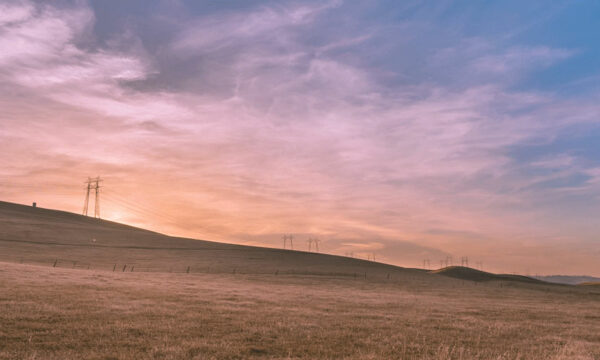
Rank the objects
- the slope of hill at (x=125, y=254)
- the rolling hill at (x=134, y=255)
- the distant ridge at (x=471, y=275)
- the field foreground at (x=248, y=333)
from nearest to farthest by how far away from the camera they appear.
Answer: the field foreground at (x=248, y=333)
the rolling hill at (x=134, y=255)
the slope of hill at (x=125, y=254)
the distant ridge at (x=471, y=275)

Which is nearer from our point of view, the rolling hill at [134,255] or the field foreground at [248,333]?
the field foreground at [248,333]

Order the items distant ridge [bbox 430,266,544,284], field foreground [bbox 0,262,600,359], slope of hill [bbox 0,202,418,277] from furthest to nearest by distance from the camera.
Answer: distant ridge [bbox 430,266,544,284] → slope of hill [bbox 0,202,418,277] → field foreground [bbox 0,262,600,359]

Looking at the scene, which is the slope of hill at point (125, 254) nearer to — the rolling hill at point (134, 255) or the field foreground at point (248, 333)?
the rolling hill at point (134, 255)

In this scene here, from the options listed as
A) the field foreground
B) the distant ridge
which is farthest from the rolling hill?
the field foreground

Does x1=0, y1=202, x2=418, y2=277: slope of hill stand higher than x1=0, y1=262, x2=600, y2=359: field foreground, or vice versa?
x1=0, y1=202, x2=418, y2=277: slope of hill

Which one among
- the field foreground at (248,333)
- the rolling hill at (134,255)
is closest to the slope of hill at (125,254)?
the rolling hill at (134,255)

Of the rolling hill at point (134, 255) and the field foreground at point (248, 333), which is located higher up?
the rolling hill at point (134, 255)

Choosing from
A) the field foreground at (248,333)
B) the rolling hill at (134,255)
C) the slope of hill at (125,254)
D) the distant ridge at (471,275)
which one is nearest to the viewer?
the field foreground at (248,333)

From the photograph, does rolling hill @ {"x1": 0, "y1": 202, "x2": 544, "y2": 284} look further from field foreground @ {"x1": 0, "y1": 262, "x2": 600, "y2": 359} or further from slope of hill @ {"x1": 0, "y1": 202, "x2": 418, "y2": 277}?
field foreground @ {"x1": 0, "y1": 262, "x2": 600, "y2": 359}

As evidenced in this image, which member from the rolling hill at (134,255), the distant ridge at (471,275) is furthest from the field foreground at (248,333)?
the distant ridge at (471,275)

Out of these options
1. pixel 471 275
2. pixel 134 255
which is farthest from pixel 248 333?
pixel 471 275

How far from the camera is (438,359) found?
46.3 feet

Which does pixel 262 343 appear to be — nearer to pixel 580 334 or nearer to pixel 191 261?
pixel 580 334

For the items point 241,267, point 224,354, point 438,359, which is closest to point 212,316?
point 224,354
